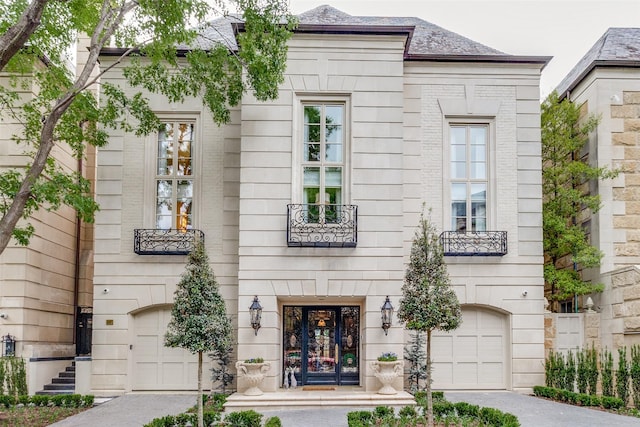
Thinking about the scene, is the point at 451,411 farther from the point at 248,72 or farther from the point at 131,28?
the point at 131,28

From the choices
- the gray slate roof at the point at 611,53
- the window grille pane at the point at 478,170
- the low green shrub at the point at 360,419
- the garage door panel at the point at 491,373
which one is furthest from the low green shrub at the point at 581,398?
the gray slate roof at the point at 611,53

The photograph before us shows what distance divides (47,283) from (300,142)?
300 inches

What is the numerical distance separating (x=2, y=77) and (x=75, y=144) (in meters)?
2.98

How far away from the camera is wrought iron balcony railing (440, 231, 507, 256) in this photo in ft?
49.5

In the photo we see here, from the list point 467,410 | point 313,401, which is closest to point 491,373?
point 467,410

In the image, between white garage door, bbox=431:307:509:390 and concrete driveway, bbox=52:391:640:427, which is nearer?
concrete driveway, bbox=52:391:640:427

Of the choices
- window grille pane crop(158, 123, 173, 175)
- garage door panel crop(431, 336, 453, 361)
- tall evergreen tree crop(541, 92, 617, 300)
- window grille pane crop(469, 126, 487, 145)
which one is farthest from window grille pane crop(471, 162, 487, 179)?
window grille pane crop(158, 123, 173, 175)

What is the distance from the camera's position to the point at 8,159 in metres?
15.1

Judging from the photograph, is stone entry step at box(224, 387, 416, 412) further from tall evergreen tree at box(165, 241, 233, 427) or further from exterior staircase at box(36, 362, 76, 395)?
exterior staircase at box(36, 362, 76, 395)

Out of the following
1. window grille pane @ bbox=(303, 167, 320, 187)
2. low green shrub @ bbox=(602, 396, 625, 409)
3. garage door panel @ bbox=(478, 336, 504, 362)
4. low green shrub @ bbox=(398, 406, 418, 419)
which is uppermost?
window grille pane @ bbox=(303, 167, 320, 187)

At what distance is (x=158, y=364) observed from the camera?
15.1 meters

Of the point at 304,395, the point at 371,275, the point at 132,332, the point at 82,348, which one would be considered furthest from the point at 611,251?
the point at 82,348

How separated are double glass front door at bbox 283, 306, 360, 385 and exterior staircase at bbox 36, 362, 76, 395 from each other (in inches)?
→ 210

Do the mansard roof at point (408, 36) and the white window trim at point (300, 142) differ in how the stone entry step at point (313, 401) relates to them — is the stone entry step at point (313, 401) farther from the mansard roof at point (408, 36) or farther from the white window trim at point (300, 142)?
the mansard roof at point (408, 36)
